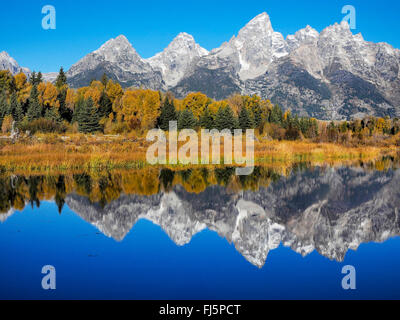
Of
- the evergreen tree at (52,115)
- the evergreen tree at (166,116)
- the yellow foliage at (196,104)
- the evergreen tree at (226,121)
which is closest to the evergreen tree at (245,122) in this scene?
the evergreen tree at (226,121)

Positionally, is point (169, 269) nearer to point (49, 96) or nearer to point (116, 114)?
point (49, 96)

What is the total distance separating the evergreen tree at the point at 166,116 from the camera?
63.4 m

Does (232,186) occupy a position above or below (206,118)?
below

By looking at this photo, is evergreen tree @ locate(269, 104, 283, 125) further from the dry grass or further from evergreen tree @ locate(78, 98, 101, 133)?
the dry grass

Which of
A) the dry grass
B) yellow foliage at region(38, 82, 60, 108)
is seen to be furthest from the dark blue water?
yellow foliage at region(38, 82, 60, 108)

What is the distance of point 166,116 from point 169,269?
5682 centimetres

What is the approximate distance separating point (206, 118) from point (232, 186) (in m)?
44.6

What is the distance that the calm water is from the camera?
698cm

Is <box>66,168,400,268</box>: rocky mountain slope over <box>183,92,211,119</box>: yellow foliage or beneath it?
beneath

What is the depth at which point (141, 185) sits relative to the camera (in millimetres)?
17984

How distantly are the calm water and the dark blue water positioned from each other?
0.8 inches

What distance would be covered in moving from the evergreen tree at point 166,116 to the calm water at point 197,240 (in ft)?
149
